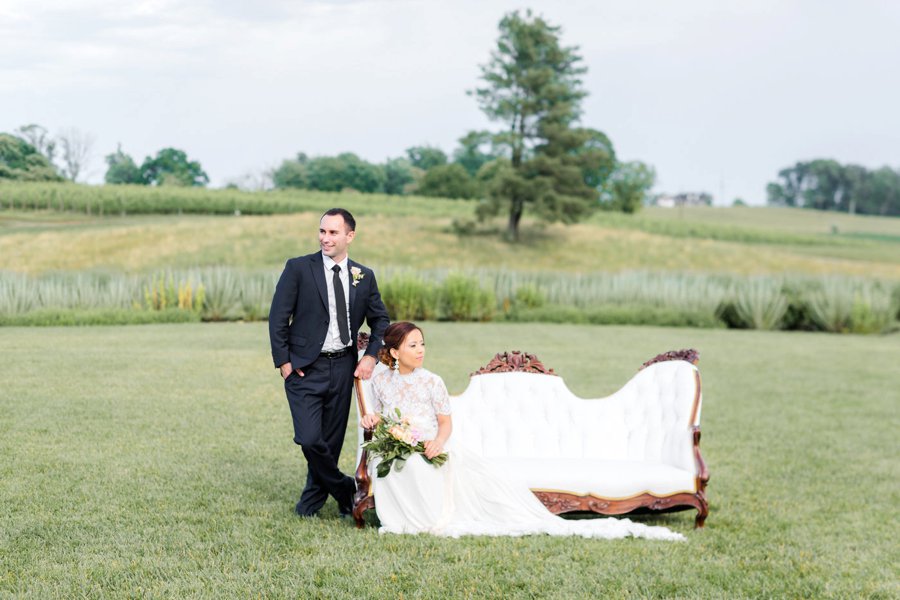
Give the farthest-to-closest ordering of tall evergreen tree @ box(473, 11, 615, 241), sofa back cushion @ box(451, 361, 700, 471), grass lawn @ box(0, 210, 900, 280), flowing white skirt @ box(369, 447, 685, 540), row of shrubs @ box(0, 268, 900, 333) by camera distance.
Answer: tall evergreen tree @ box(473, 11, 615, 241), grass lawn @ box(0, 210, 900, 280), row of shrubs @ box(0, 268, 900, 333), sofa back cushion @ box(451, 361, 700, 471), flowing white skirt @ box(369, 447, 685, 540)

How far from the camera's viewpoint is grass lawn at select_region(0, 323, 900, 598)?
14.5ft

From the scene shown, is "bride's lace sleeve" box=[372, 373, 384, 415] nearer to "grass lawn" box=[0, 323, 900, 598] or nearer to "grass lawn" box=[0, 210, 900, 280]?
"grass lawn" box=[0, 323, 900, 598]

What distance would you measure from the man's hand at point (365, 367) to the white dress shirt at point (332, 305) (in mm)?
149

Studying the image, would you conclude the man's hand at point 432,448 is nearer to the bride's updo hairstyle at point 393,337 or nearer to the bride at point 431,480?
the bride at point 431,480

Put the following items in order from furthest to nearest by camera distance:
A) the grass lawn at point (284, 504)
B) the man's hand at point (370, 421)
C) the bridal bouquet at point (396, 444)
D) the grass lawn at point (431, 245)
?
1. the grass lawn at point (431, 245)
2. the man's hand at point (370, 421)
3. the bridal bouquet at point (396, 444)
4. the grass lawn at point (284, 504)

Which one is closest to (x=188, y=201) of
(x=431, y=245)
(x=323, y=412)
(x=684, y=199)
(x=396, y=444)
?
(x=431, y=245)

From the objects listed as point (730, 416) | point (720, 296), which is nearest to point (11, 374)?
point (730, 416)

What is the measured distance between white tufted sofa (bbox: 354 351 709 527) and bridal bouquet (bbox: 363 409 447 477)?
0.92m

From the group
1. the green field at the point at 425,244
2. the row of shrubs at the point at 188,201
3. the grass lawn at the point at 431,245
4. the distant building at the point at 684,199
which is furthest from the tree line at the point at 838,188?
the row of shrubs at the point at 188,201

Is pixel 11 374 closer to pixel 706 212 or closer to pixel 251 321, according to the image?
pixel 251 321

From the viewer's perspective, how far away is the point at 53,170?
21.5 m

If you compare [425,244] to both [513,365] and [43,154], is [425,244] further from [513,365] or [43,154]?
[513,365]

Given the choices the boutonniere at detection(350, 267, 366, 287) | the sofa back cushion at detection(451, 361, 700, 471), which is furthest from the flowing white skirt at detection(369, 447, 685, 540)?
the boutonniere at detection(350, 267, 366, 287)

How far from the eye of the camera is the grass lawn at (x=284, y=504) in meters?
4.42
